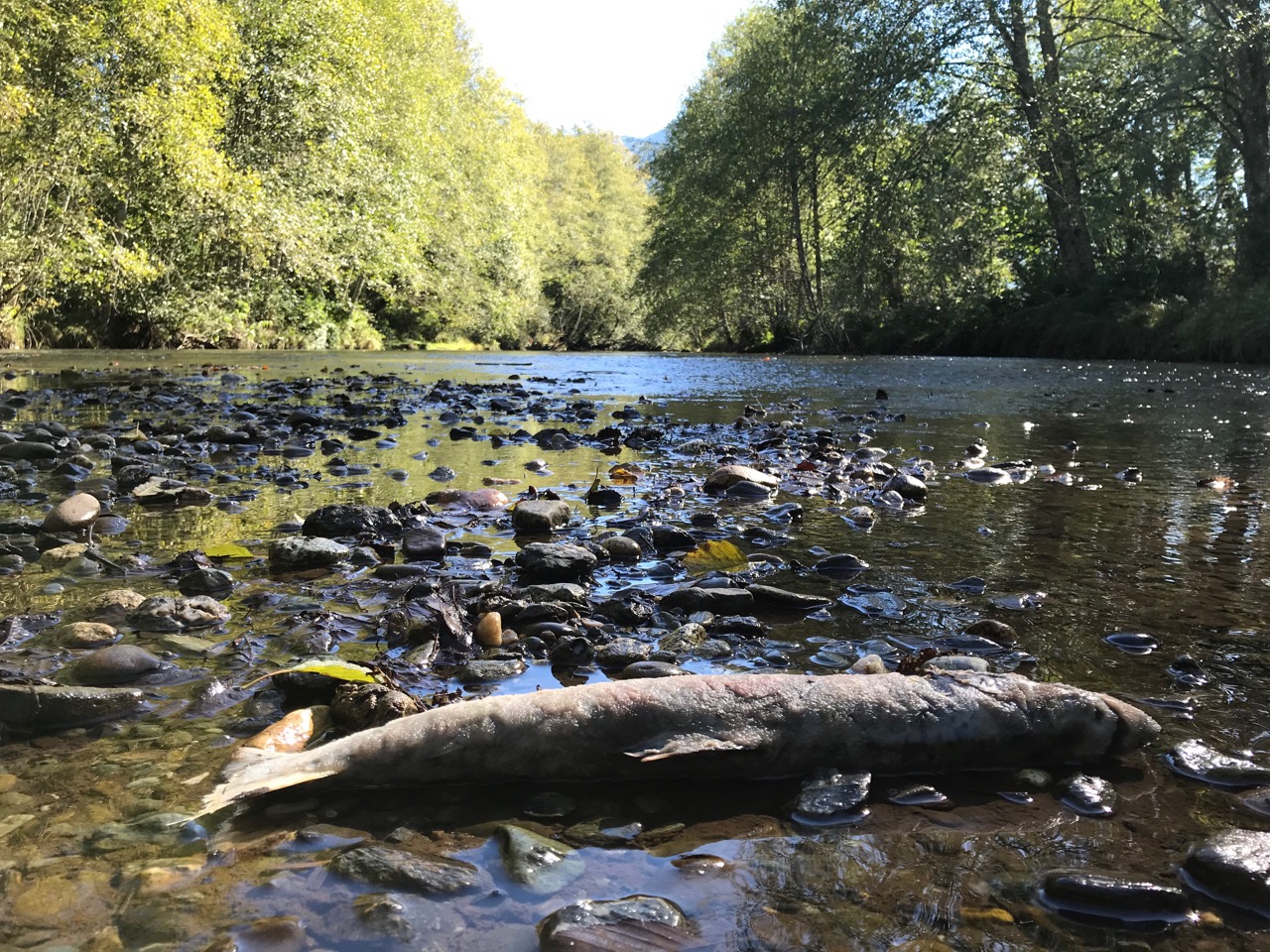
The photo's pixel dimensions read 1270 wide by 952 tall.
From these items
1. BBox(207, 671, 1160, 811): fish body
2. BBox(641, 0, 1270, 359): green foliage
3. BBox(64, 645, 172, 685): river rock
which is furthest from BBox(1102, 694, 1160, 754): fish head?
BBox(641, 0, 1270, 359): green foliage

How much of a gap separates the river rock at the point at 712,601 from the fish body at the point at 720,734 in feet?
3.49

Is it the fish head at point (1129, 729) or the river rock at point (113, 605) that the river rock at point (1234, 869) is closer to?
the fish head at point (1129, 729)

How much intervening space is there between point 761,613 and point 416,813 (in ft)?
5.31

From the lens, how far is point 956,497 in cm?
512

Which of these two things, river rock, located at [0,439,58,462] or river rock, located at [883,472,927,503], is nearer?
river rock, located at [883,472,927,503]

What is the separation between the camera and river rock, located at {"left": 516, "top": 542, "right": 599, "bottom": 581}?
132 inches

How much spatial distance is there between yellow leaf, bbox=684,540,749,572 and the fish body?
65.0 inches

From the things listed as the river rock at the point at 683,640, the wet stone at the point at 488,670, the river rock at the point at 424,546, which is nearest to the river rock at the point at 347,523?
the river rock at the point at 424,546

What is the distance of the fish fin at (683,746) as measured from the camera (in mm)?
1733

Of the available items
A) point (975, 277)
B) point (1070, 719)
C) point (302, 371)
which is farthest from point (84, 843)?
point (975, 277)

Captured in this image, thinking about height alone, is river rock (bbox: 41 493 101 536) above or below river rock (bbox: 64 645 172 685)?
above

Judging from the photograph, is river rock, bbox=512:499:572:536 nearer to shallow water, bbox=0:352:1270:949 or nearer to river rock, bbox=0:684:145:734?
shallow water, bbox=0:352:1270:949

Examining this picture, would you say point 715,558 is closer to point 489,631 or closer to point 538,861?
point 489,631

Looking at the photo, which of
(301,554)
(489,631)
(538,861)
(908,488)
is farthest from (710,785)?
(908,488)
